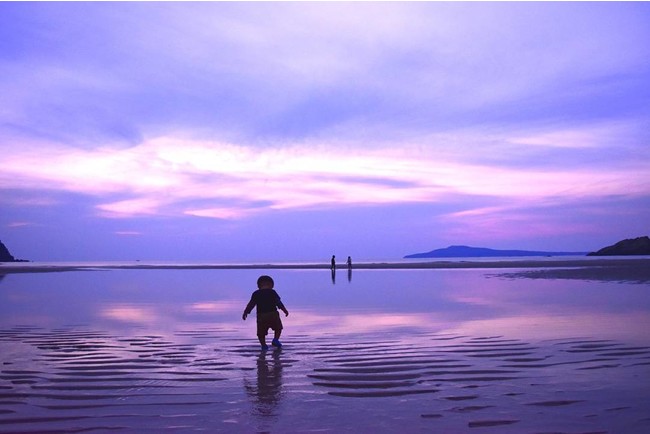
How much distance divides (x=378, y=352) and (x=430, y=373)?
1.89 metres

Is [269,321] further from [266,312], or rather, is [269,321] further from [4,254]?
[4,254]

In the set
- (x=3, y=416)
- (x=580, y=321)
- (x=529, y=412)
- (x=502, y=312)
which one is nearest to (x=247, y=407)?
(x=3, y=416)

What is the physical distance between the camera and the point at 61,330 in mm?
13742

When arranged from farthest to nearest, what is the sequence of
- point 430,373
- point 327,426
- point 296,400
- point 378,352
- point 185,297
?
point 185,297
point 378,352
point 430,373
point 296,400
point 327,426

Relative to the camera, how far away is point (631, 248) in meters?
138

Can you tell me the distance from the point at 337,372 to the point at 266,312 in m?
3.34

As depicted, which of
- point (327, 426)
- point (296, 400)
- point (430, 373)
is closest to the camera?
point (327, 426)

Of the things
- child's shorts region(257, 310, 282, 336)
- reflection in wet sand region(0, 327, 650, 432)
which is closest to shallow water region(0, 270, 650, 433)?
reflection in wet sand region(0, 327, 650, 432)

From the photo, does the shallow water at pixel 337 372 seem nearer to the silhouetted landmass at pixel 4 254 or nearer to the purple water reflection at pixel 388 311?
the purple water reflection at pixel 388 311

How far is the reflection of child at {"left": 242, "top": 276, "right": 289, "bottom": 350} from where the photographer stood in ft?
36.5

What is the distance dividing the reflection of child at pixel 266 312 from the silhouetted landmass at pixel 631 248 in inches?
5668

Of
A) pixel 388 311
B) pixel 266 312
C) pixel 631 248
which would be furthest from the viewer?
pixel 631 248

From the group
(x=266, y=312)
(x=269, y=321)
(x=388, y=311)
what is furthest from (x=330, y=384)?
(x=388, y=311)

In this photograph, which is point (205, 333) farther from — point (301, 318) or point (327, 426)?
point (327, 426)
